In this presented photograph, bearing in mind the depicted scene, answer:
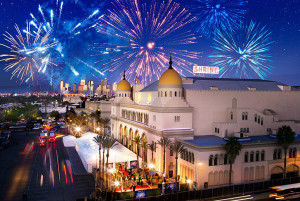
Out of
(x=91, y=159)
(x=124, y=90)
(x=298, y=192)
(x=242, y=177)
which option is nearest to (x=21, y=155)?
(x=91, y=159)

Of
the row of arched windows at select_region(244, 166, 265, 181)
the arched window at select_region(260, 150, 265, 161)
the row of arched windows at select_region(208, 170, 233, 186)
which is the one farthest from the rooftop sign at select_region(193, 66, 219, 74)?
the row of arched windows at select_region(208, 170, 233, 186)

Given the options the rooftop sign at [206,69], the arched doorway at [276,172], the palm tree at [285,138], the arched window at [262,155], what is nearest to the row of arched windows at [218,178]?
the arched window at [262,155]

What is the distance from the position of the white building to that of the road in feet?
55.0

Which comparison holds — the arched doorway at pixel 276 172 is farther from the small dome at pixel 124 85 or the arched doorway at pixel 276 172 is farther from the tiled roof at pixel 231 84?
the small dome at pixel 124 85

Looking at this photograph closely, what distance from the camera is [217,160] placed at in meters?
41.6

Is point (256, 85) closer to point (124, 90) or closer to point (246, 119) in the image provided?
point (246, 119)

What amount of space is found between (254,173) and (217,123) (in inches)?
460

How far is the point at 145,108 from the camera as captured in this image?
186 ft

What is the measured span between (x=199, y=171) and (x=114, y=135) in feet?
143

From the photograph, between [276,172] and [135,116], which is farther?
[135,116]

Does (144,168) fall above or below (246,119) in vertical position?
below

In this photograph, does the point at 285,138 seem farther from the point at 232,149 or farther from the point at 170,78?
the point at 170,78

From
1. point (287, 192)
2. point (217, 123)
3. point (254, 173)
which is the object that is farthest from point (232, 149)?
point (217, 123)

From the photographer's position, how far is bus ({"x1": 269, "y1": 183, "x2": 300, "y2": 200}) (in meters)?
34.0
